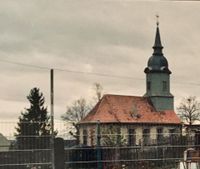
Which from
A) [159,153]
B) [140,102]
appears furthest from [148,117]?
[159,153]

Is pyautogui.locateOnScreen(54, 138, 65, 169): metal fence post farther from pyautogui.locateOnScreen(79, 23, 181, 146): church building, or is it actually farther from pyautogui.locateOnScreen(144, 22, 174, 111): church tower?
pyautogui.locateOnScreen(144, 22, 174, 111): church tower

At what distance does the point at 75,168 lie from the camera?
12.8 feet

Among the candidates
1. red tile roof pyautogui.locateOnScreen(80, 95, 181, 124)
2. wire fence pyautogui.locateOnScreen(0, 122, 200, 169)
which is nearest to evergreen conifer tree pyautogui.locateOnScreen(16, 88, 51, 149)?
wire fence pyautogui.locateOnScreen(0, 122, 200, 169)

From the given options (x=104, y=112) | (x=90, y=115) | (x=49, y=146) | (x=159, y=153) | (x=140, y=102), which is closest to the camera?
(x=49, y=146)

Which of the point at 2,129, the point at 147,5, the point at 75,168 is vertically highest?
the point at 147,5

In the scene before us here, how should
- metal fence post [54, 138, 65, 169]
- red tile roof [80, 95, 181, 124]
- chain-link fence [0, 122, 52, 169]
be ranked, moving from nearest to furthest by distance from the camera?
chain-link fence [0, 122, 52, 169]
metal fence post [54, 138, 65, 169]
red tile roof [80, 95, 181, 124]

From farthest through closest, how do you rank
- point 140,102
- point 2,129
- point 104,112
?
point 140,102, point 104,112, point 2,129

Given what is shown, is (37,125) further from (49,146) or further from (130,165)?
(130,165)

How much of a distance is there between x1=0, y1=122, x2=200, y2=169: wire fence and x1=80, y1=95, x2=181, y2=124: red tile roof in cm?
1598

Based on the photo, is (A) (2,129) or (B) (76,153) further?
(B) (76,153)

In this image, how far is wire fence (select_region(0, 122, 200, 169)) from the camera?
354cm

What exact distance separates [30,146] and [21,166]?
0.15 metres

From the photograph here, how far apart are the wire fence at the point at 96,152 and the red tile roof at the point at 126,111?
1598cm

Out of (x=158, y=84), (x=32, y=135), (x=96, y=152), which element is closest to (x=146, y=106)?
(x=158, y=84)
